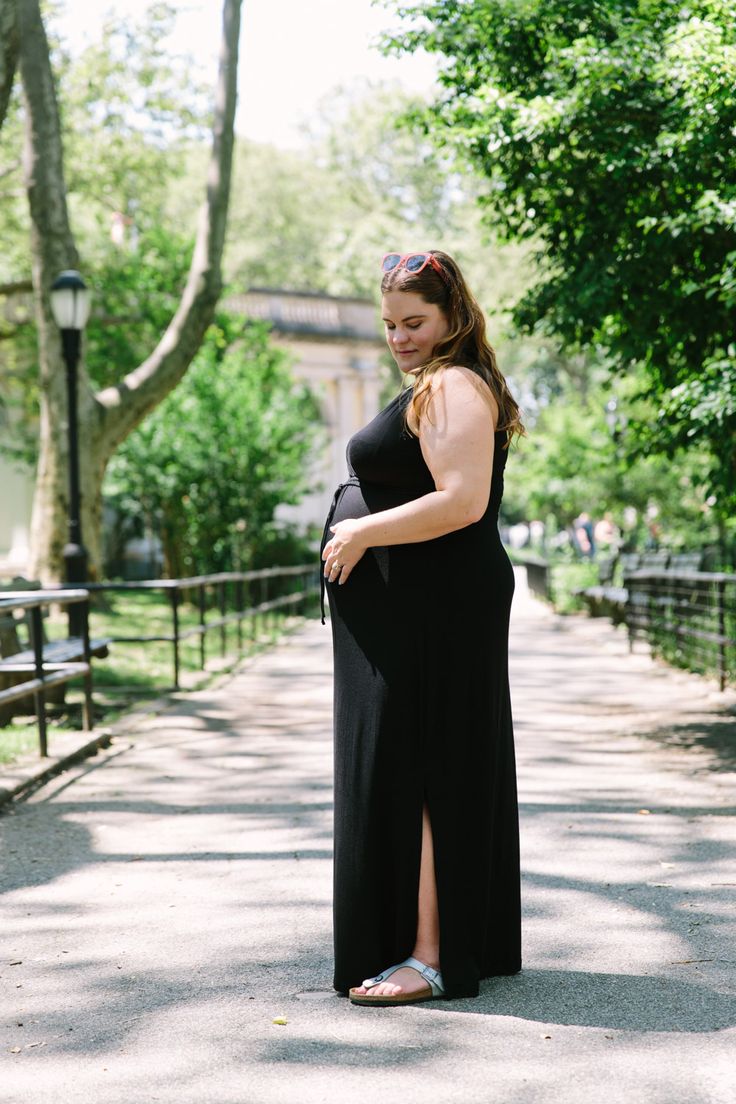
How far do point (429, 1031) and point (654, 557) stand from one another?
1465 cm

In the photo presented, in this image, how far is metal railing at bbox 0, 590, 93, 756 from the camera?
729cm

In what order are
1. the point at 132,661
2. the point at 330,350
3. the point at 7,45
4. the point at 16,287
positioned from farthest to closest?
1. the point at 330,350
2. the point at 16,287
3. the point at 132,661
4. the point at 7,45

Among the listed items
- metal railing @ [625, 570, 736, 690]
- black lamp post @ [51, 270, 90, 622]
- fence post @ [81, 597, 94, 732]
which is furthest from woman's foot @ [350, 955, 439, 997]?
black lamp post @ [51, 270, 90, 622]

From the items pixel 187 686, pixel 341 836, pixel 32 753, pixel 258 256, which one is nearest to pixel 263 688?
pixel 187 686

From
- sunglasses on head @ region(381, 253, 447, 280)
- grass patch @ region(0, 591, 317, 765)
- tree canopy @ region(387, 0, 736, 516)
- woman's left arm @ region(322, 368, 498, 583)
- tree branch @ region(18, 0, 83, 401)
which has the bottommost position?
grass patch @ region(0, 591, 317, 765)

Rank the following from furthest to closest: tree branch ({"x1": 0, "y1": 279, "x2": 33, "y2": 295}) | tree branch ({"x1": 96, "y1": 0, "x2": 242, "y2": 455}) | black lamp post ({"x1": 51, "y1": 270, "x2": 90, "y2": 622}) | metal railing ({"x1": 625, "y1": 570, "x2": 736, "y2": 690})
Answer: tree branch ({"x1": 0, "y1": 279, "x2": 33, "y2": 295})
tree branch ({"x1": 96, "y1": 0, "x2": 242, "y2": 455})
black lamp post ({"x1": 51, "y1": 270, "x2": 90, "y2": 622})
metal railing ({"x1": 625, "y1": 570, "x2": 736, "y2": 690})

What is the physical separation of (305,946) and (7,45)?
462 inches

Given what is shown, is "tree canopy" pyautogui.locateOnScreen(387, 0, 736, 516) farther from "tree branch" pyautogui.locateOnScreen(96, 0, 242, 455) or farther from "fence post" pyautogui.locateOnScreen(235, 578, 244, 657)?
"tree branch" pyautogui.locateOnScreen(96, 0, 242, 455)

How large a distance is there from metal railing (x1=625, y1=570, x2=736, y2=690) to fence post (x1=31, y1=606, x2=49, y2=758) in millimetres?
5090

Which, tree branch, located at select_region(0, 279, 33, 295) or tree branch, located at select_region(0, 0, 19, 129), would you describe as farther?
tree branch, located at select_region(0, 279, 33, 295)

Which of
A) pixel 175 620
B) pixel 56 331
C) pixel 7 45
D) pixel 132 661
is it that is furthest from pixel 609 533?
pixel 175 620

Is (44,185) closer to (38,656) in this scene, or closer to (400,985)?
(38,656)

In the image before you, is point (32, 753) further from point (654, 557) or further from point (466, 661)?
point (654, 557)

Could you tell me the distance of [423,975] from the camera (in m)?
A: 3.72
